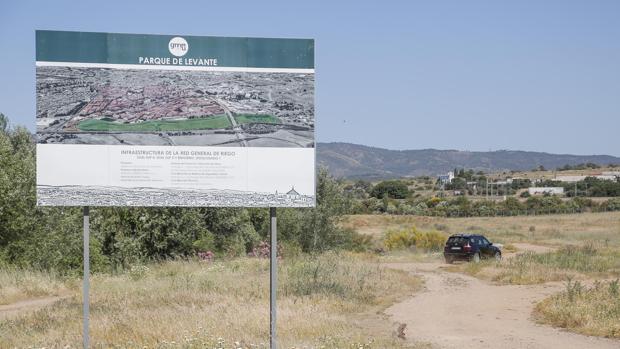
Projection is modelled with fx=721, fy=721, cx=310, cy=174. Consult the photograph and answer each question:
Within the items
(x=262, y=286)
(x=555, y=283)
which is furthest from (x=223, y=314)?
(x=555, y=283)

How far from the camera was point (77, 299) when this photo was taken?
1703 centimetres

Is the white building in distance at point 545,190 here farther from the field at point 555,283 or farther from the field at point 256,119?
the field at point 256,119

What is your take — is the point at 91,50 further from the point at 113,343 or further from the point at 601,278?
the point at 601,278

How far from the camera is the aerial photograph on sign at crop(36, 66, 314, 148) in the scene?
9711 millimetres

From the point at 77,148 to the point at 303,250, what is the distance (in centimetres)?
3032

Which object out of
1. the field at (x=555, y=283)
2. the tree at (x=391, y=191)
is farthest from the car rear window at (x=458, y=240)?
the tree at (x=391, y=191)

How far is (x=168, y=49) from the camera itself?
31.8ft

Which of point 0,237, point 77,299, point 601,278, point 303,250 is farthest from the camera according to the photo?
point 303,250

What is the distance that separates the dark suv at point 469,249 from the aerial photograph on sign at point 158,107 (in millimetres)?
24220

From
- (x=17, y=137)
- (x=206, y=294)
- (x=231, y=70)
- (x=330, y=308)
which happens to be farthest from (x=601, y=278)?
(x=17, y=137)

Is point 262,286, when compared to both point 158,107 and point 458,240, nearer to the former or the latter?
point 158,107

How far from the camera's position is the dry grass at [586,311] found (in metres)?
12.9

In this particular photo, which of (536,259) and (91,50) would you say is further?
(536,259)

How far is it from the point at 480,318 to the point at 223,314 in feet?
19.0
